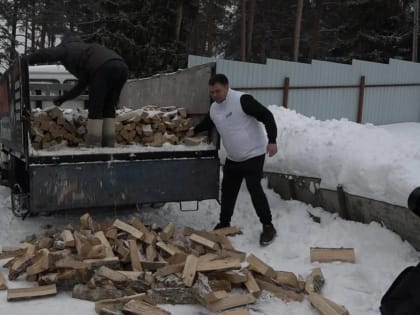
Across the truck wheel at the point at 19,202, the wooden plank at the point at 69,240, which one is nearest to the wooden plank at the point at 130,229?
the wooden plank at the point at 69,240

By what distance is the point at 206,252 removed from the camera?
475 cm

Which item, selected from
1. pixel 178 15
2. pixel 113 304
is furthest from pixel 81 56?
pixel 178 15

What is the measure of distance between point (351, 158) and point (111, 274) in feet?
8.96

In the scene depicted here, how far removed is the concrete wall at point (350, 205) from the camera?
4531 mm

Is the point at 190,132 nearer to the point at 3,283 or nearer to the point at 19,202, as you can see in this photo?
the point at 19,202

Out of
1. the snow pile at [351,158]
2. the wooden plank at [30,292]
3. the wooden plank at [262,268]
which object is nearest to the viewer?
the wooden plank at [30,292]

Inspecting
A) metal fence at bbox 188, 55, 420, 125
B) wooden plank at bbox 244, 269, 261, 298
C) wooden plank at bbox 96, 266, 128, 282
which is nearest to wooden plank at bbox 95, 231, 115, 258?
wooden plank at bbox 96, 266, 128, 282

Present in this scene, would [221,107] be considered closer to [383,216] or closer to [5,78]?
[383,216]

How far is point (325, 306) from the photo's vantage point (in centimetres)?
375

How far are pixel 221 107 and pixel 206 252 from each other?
151 centimetres

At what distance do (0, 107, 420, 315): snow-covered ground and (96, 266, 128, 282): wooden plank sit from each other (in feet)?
0.96

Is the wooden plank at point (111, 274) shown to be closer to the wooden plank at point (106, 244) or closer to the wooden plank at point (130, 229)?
the wooden plank at point (106, 244)

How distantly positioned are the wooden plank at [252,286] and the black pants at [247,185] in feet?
3.81

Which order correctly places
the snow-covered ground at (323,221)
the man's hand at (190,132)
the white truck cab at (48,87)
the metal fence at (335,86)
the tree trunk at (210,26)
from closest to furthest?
the snow-covered ground at (323,221)
the man's hand at (190,132)
the white truck cab at (48,87)
the metal fence at (335,86)
the tree trunk at (210,26)
